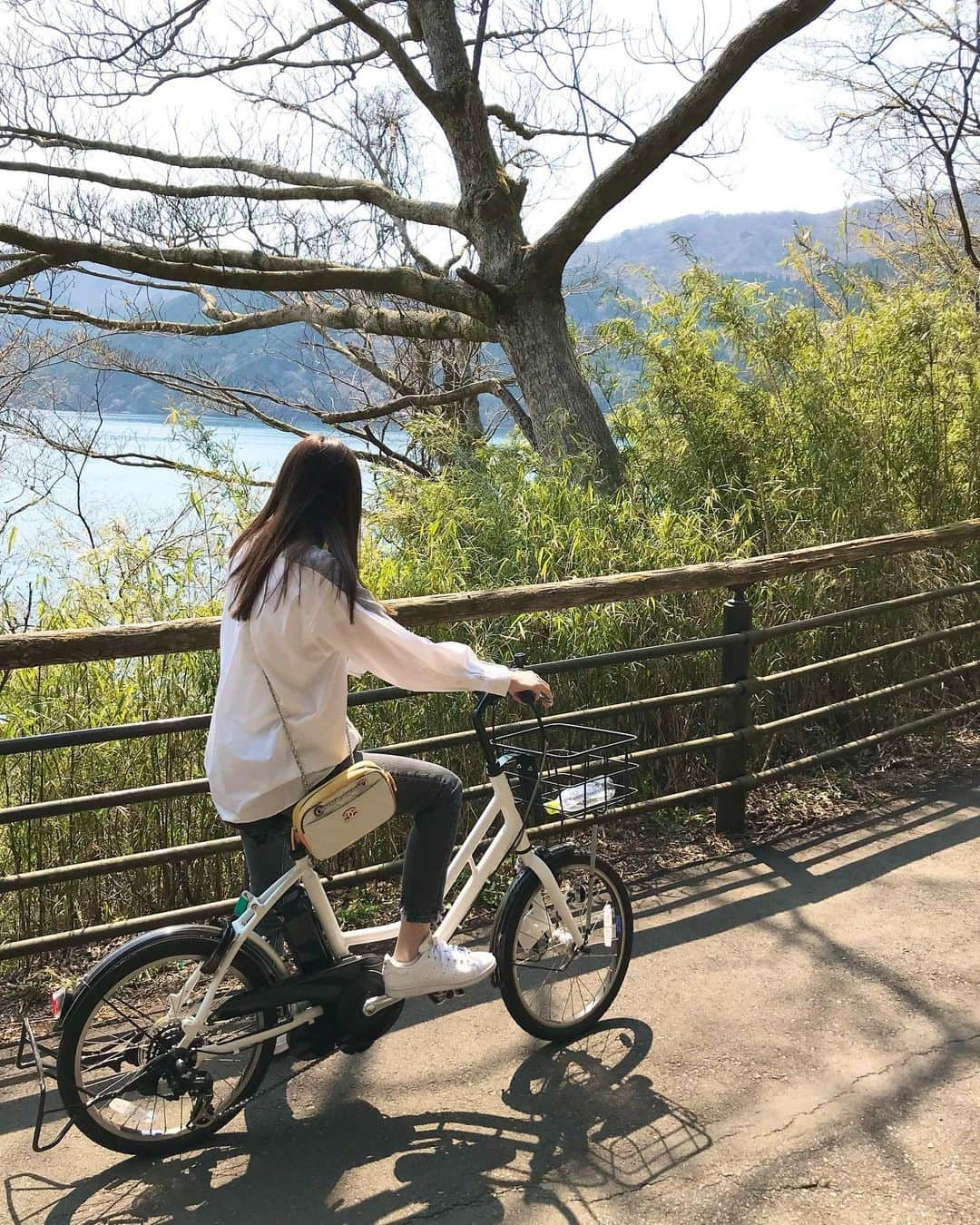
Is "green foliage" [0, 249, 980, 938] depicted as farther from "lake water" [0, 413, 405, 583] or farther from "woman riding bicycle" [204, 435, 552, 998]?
"woman riding bicycle" [204, 435, 552, 998]

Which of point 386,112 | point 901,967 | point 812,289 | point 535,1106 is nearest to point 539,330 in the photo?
point 812,289

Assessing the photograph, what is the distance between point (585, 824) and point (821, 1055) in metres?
1.40

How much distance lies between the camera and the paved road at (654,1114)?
8.09 feet

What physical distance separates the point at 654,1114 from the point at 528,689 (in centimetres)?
124

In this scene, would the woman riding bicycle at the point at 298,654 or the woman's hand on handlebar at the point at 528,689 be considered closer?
the woman riding bicycle at the point at 298,654

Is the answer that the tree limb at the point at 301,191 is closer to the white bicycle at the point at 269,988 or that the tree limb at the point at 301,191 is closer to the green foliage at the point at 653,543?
the green foliage at the point at 653,543

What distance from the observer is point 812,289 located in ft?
27.0

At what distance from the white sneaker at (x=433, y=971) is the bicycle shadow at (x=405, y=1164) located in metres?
0.35

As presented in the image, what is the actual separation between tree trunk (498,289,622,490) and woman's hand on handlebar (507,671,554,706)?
15.7 ft

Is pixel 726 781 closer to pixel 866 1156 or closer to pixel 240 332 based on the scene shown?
pixel 866 1156

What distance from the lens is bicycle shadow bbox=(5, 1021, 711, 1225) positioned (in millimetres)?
2447

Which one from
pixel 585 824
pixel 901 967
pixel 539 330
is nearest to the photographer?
pixel 901 967

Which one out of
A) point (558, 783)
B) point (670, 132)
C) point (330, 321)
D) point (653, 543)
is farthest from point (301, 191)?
point (558, 783)

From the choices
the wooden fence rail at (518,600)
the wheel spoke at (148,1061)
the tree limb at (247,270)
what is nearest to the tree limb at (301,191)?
the tree limb at (247,270)
